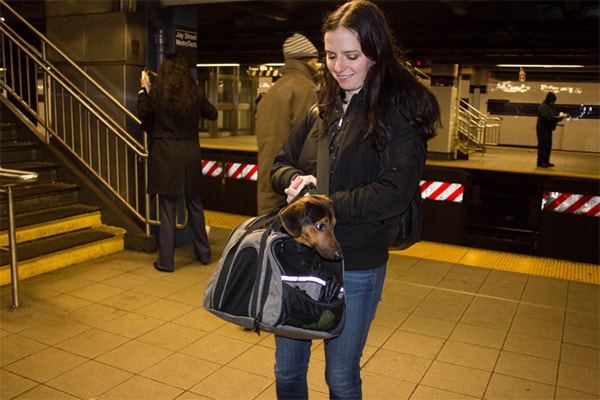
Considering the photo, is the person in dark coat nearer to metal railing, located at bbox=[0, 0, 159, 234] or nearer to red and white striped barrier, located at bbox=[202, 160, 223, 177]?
metal railing, located at bbox=[0, 0, 159, 234]

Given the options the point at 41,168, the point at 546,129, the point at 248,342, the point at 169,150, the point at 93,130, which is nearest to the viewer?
the point at 248,342

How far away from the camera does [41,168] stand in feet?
18.4

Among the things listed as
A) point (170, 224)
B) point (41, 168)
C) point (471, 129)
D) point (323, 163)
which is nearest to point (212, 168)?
point (41, 168)

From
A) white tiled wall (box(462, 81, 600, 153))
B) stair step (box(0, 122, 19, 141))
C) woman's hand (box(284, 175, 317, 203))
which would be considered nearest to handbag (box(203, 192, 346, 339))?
woman's hand (box(284, 175, 317, 203))

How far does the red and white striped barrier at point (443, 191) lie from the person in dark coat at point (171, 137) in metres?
2.84

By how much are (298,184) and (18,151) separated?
16.4 feet

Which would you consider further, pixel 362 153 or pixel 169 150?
pixel 169 150

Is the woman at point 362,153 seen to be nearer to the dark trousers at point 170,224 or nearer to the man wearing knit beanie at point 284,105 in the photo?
the man wearing knit beanie at point 284,105

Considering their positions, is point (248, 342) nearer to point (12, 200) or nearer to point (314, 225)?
point (12, 200)

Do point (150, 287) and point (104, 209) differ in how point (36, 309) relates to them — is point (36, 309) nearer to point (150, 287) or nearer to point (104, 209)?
point (150, 287)

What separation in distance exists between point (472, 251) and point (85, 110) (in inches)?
173

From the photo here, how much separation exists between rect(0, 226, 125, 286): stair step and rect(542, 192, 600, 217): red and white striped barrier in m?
4.47

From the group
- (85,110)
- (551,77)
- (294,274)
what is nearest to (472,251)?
(85,110)

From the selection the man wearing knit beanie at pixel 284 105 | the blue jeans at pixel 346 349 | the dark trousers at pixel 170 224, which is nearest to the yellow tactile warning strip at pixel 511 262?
the dark trousers at pixel 170 224
